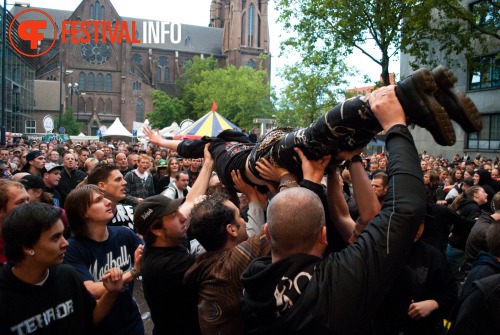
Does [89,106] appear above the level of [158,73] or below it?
below

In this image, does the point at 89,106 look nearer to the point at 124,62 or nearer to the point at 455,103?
the point at 124,62

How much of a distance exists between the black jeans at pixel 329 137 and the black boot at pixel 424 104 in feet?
1.18

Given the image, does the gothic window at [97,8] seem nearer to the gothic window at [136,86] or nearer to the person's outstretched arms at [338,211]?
the gothic window at [136,86]

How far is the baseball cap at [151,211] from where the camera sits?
3.39 metres

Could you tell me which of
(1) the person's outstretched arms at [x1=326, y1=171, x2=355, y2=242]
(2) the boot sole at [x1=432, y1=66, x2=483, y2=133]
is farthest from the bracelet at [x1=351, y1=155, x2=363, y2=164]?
(2) the boot sole at [x1=432, y1=66, x2=483, y2=133]

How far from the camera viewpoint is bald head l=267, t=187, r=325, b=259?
6.98 ft

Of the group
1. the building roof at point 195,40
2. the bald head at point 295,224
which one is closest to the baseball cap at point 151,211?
the bald head at point 295,224

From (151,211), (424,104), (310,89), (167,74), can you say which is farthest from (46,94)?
(424,104)

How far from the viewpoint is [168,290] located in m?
3.15

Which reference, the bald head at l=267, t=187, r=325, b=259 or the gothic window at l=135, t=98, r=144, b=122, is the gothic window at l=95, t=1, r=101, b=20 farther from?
the bald head at l=267, t=187, r=325, b=259

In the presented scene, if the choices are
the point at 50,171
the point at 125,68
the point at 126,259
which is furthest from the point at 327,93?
the point at 125,68

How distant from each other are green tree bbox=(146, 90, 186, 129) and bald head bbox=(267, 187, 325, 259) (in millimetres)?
71458

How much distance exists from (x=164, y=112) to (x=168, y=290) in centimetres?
7116

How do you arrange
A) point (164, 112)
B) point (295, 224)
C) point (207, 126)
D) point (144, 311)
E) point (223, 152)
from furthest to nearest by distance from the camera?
1. point (164, 112)
2. point (207, 126)
3. point (144, 311)
4. point (223, 152)
5. point (295, 224)
